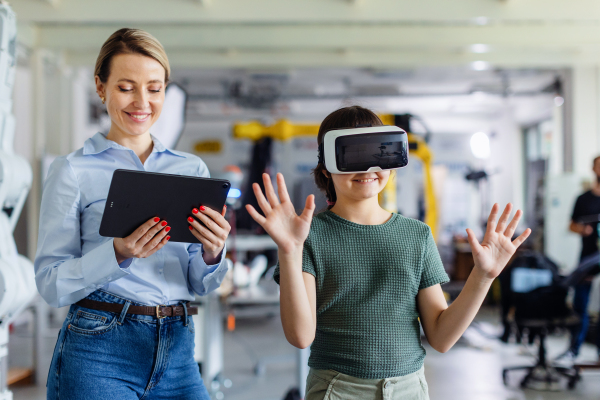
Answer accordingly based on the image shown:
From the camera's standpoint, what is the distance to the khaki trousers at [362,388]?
106 centimetres

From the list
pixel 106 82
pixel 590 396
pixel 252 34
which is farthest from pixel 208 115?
pixel 106 82

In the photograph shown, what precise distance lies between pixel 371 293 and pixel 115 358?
0.57 meters

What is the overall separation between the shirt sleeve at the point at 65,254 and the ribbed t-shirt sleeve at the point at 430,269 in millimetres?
664

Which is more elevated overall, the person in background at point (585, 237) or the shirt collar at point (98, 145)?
the shirt collar at point (98, 145)

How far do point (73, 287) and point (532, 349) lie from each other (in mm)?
4969

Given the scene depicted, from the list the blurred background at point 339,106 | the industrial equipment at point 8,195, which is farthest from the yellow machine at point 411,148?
the industrial equipment at point 8,195

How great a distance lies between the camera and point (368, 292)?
112 cm

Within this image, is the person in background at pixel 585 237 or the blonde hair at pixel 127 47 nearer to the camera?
the blonde hair at pixel 127 47

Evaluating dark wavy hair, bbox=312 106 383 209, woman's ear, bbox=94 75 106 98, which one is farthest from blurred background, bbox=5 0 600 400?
woman's ear, bbox=94 75 106 98

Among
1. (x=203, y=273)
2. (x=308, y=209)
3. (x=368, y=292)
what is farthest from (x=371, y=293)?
(x=203, y=273)

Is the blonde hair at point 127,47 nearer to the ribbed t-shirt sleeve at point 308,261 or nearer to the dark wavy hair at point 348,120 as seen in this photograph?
the dark wavy hair at point 348,120

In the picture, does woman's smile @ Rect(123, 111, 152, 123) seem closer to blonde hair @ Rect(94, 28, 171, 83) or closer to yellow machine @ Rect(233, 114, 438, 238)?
blonde hair @ Rect(94, 28, 171, 83)

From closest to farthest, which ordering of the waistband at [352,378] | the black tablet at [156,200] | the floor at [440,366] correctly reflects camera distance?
the black tablet at [156,200], the waistband at [352,378], the floor at [440,366]

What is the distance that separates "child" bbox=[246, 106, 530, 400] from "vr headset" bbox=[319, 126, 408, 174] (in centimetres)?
A: 5
